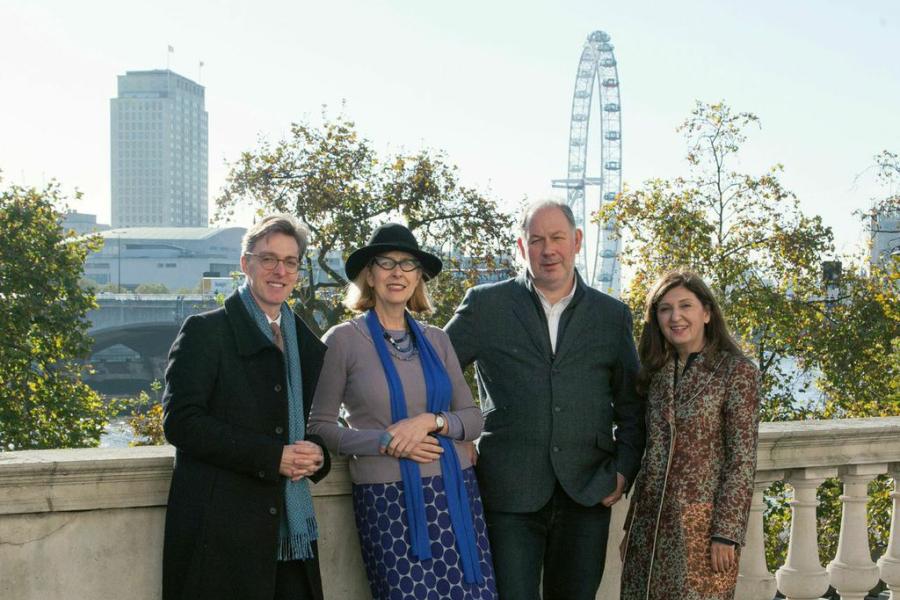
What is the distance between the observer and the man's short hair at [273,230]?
10.3 ft

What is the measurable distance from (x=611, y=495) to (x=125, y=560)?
145cm

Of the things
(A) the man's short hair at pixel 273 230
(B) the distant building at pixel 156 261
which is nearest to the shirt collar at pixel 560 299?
(A) the man's short hair at pixel 273 230

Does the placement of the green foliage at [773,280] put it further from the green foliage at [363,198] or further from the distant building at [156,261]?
the distant building at [156,261]

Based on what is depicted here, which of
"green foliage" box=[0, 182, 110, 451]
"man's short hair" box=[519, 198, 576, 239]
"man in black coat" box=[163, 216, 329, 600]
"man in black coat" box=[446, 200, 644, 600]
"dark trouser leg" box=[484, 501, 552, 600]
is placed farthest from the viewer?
"green foliage" box=[0, 182, 110, 451]

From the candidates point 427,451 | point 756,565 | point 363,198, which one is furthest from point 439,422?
point 363,198

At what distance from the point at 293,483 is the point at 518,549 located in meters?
0.75

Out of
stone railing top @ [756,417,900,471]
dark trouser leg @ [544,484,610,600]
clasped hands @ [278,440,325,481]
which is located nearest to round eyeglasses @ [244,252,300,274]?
clasped hands @ [278,440,325,481]

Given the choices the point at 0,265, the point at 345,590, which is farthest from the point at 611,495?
the point at 0,265

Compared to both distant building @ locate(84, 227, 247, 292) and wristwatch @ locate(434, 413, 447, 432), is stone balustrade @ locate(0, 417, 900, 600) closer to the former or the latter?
wristwatch @ locate(434, 413, 447, 432)

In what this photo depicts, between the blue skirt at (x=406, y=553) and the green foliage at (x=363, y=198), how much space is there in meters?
14.0

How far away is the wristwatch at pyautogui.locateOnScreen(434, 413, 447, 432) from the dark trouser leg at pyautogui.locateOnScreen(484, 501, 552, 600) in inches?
17.4

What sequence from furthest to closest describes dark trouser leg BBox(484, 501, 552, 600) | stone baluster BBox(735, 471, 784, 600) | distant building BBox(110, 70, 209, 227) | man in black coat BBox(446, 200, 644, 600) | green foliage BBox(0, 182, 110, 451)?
distant building BBox(110, 70, 209, 227) → green foliage BBox(0, 182, 110, 451) → stone baluster BBox(735, 471, 784, 600) → man in black coat BBox(446, 200, 644, 600) → dark trouser leg BBox(484, 501, 552, 600)

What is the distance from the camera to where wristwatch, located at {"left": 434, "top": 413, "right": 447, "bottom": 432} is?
3.21 meters

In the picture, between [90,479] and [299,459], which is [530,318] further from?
[90,479]
